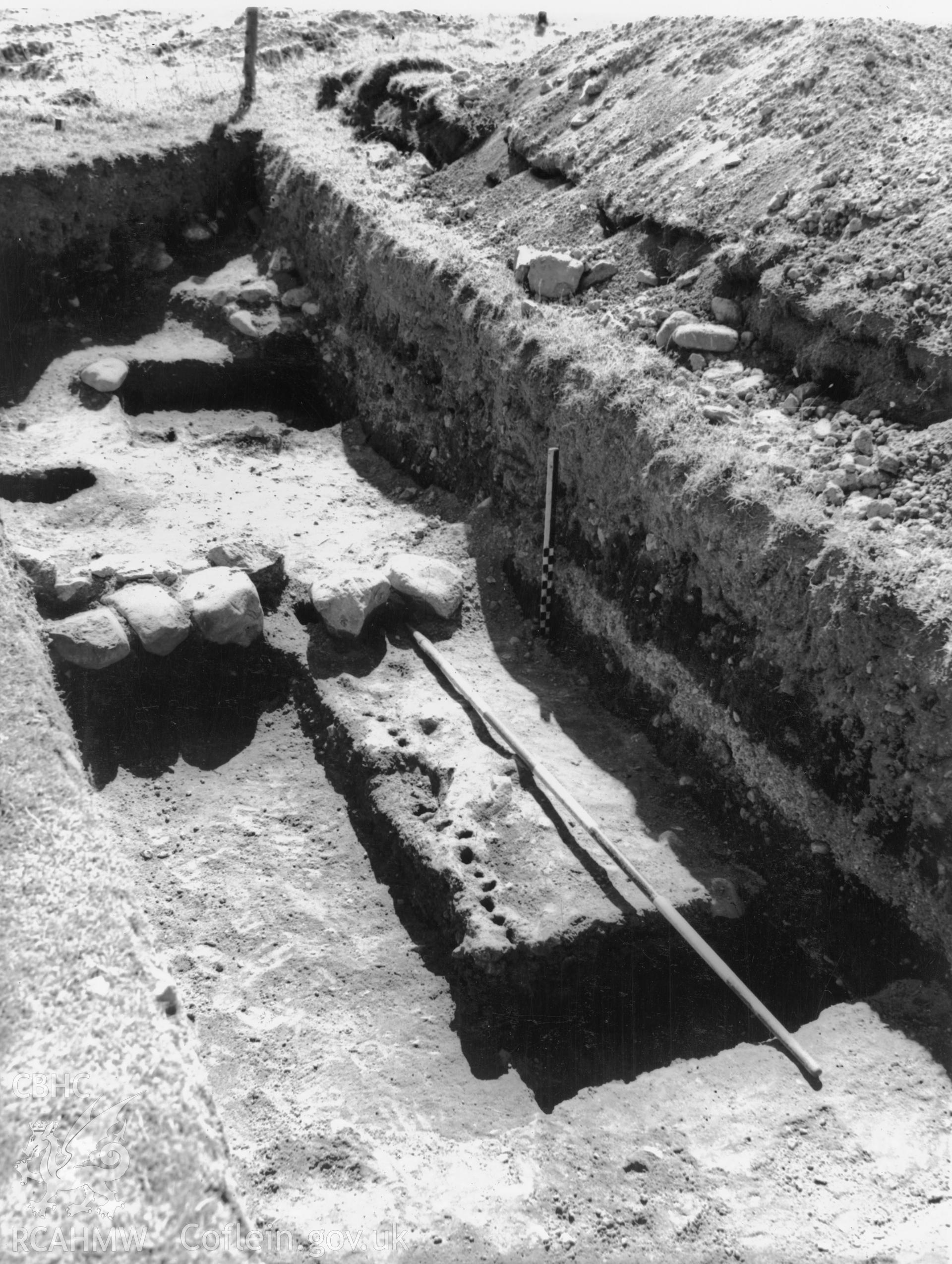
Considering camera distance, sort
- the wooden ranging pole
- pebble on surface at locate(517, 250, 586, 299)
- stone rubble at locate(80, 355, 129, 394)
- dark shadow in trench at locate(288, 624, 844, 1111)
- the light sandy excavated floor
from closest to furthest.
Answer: the light sandy excavated floor < dark shadow in trench at locate(288, 624, 844, 1111) < pebble on surface at locate(517, 250, 586, 299) < stone rubble at locate(80, 355, 129, 394) < the wooden ranging pole

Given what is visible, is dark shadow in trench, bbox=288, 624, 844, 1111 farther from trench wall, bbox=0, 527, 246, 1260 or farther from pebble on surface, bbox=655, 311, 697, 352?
pebble on surface, bbox=655, 311, 697, 352

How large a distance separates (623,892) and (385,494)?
426cm

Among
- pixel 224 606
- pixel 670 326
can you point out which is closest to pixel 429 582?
pixel 224 606

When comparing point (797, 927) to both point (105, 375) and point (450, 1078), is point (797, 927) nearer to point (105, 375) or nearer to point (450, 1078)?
point (450, 1078)

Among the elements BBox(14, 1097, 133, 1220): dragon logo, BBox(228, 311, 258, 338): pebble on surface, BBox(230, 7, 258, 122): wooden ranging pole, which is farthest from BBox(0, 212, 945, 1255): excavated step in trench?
BBox(230, 7, 258, 122): wooden ranging pole

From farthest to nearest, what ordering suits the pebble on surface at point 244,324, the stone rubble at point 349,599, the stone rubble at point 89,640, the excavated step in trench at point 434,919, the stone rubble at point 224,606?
the pebble on surface at point 244,324
the stone rubble at point 349,599
the stone rubble at point 224,606
the stone rubble at point 89,640
the excavated step in trench at point 434,919

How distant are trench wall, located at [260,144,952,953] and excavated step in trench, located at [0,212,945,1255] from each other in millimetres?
291

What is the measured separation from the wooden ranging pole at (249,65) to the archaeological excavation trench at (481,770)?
4.00m

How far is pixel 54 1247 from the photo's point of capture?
3041mm

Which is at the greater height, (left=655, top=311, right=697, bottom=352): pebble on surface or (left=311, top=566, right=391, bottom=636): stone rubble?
(left=655, top=311, right=697, bottom=352): pebble on surface

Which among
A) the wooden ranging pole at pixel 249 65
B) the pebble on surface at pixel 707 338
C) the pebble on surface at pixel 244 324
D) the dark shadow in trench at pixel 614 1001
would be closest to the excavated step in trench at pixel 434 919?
the dark shadow in trench at pixel 614 1001

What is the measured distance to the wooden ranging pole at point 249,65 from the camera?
38.5 ft

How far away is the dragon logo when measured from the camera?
3152 millimetres

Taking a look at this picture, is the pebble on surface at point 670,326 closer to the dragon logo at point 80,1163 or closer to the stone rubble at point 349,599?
the stone rubble at point 349,599
